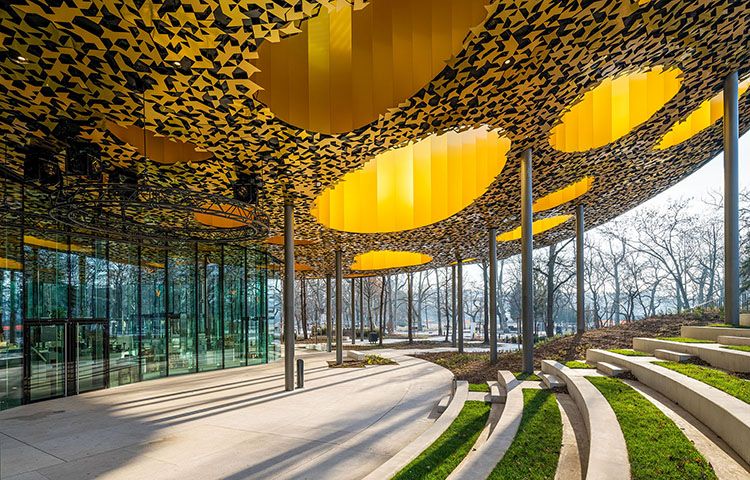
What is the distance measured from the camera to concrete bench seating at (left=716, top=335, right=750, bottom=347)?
8195mm

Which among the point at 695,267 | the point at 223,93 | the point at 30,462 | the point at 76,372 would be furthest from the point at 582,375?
the point at 695,267

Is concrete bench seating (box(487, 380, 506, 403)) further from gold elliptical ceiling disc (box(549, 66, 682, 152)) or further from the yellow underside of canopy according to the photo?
the yellow underside of canopy

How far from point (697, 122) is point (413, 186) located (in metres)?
9.78

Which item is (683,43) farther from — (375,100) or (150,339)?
(150,339)

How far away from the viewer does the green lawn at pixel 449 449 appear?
5.50 metres

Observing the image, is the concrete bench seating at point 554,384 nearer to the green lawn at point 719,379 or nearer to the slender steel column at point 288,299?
the green lawn at point 719,379

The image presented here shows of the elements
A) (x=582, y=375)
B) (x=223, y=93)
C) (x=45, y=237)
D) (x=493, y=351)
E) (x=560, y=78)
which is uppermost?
(x=560, y=78)

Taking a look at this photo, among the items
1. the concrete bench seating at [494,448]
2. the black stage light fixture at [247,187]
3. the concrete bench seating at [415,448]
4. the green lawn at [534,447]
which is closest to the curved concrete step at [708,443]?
the green lawn at [534,447]

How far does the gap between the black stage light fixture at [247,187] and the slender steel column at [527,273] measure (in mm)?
7012

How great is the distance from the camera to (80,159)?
328 inches

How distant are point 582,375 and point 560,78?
589 centimetres

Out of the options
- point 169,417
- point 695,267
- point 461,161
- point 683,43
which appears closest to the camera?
point 683,43

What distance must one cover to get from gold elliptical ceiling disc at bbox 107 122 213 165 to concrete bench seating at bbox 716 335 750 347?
Result: 11.1 m

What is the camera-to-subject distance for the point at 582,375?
9242 mm
